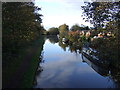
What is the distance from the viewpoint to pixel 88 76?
47.5ft

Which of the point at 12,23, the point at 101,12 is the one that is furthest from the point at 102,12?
the point at 12,23

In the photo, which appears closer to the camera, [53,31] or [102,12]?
[102,12]

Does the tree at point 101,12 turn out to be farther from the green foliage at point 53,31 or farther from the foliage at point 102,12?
the green foliage at point 53,31

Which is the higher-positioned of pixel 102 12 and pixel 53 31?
pixel 102 12

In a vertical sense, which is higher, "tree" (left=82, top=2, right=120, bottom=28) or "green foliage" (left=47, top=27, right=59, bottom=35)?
"tree" (left=82, top=2, right=120, bottom=28)

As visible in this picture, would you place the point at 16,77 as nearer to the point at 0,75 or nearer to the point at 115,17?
the point at 0,75

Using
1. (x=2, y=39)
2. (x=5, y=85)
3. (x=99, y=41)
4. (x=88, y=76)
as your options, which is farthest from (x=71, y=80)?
A: (x=2, y=39)

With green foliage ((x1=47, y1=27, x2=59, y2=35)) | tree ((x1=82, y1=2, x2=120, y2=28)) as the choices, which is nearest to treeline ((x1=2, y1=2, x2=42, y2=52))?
tree ((x1=82, y1=2, x2=120, y2=28))

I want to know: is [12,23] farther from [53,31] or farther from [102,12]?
[53,31]

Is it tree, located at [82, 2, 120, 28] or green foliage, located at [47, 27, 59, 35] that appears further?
green foliage, located at [47, 27, 59, 35]

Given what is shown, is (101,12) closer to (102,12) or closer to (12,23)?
(102,12)

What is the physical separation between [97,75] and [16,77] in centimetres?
704

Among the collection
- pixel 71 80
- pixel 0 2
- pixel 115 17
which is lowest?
pixel 71 80

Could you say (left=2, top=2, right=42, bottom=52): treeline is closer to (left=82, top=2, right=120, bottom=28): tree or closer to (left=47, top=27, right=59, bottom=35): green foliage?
(left=82, top=2, right=120, bottom=28): tree
